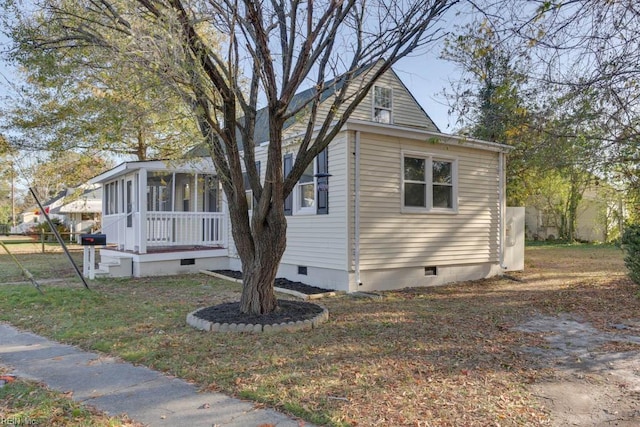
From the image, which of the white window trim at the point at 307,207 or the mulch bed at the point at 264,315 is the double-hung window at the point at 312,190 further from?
the mulch bed at the point at 264,315

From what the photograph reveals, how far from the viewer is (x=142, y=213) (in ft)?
37.0

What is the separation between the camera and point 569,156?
743 cm

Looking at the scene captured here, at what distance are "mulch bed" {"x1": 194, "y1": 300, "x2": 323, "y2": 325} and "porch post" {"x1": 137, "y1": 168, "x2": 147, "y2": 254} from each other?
18.9 ft

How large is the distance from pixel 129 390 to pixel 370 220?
19.6 ft

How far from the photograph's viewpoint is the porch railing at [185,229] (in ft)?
39.1

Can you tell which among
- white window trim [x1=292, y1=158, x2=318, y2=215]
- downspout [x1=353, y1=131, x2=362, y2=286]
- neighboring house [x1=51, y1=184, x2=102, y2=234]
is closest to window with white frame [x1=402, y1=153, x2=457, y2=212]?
downspout [x1=353, y1=131, x2=362, y2=286]

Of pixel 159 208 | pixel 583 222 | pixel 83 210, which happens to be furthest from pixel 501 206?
pixel 83 210

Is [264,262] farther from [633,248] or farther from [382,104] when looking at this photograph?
[382,104]

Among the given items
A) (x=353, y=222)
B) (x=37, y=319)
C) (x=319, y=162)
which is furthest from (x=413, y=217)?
(x=37, y=319)

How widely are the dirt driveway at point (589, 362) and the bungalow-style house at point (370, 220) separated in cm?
301

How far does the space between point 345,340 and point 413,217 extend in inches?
194

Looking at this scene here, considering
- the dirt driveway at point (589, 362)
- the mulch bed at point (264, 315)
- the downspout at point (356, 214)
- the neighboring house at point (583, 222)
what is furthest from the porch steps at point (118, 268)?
the neighboring house at point (583, 222)

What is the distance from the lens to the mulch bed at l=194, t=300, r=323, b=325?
5.70 metres

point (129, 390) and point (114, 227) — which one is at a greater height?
point (114, 227)
